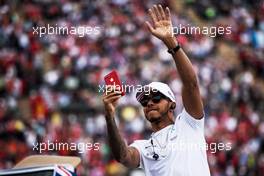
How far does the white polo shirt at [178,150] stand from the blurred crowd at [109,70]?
6.53 m

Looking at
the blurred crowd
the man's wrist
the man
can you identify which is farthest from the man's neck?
the blurred crowd

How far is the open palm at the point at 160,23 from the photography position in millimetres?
4660

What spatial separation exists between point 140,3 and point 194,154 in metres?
13.5

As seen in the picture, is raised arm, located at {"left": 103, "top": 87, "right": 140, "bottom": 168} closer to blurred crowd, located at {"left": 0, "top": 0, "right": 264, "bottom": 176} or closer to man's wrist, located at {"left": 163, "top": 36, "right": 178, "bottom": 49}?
man's wrist, located at {"left": 163, "top": 36, "right": 178, "bottom": 49}

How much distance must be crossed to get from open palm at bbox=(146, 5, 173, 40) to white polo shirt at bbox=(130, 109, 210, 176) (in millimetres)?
453

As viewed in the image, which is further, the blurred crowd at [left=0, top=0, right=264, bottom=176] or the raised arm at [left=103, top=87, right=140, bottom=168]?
the blurred crowd at [left=0, top=0, right=264, bottom=176]

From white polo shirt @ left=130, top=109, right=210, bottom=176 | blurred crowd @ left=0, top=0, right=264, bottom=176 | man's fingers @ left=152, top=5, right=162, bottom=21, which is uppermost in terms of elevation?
blurred crowd @ left=0, top=0, right=264, bottom=176

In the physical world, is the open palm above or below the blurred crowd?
below

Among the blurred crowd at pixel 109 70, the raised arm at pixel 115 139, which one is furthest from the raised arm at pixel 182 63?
the blurred crowd at pixel 109 70

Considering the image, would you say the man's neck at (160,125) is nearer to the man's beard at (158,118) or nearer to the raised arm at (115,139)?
the man's beard at (158,118)

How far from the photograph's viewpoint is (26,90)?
50.2ft

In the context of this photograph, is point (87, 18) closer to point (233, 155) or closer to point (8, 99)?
point (8, 99)

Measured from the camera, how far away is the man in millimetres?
4652

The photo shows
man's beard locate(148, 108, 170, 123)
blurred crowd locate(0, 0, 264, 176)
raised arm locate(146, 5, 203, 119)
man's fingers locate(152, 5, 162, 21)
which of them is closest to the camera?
raised arm locate(146, 5, 203, 119)
